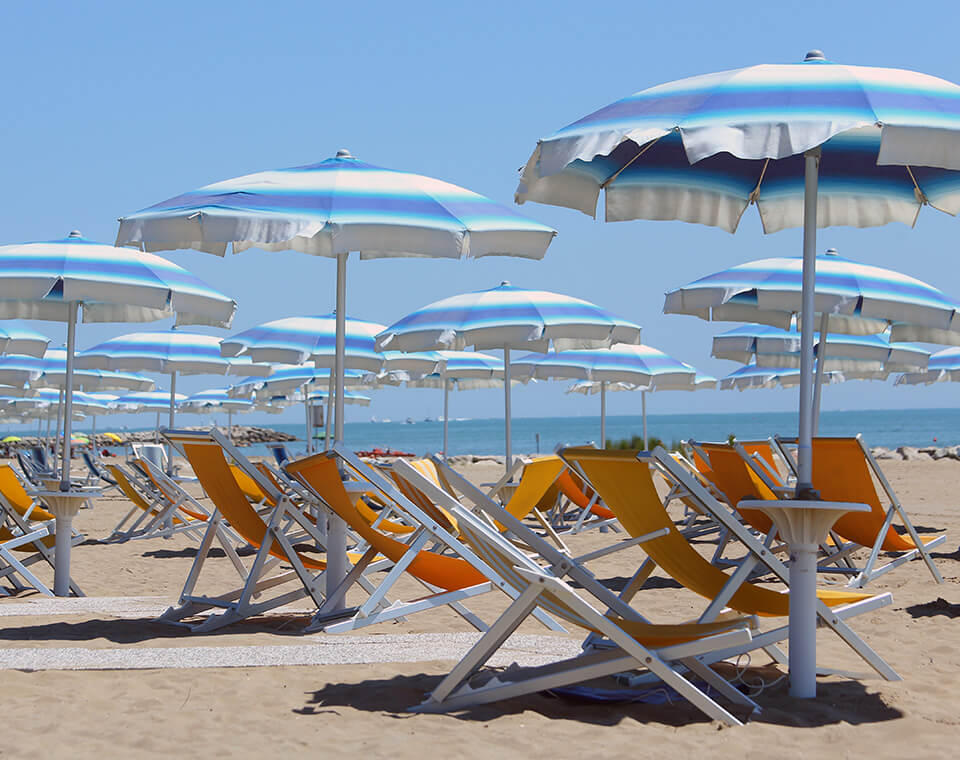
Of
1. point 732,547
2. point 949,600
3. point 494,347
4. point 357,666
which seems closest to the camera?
point 357,666

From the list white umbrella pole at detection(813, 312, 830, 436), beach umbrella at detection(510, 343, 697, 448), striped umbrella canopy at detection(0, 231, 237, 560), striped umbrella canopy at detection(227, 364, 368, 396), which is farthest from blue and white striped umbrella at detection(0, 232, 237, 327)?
striped umbrella canopy at detection(227, 364, 368, 396)

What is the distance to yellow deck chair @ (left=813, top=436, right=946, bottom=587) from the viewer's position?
5465mm

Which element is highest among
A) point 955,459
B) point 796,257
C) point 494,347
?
point 796,257

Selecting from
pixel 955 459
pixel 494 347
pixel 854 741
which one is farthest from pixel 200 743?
pixel 955 459

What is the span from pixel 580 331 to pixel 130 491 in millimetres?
4385

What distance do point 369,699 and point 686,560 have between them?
1.16 metres

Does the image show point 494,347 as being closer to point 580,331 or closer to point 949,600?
point 580,331

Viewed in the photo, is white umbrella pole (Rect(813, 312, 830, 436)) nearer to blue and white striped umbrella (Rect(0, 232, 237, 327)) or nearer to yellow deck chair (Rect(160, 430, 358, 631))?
yellow deck chair (Rect(160, 430, 358, 631))

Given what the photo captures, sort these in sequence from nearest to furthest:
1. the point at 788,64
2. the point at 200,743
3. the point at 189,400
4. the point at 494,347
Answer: the point at 200,743 → the point at 788,64 → the point at 494,347 → the point at 189,400

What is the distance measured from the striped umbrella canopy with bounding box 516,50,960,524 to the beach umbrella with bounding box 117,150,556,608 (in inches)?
24.6

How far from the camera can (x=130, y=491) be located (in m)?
9.95

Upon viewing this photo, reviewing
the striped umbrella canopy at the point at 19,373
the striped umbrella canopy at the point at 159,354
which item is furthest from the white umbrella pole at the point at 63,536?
the striped umbrella canopy at the point at 19,373

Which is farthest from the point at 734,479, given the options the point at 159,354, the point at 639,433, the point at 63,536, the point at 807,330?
the point at 639,433

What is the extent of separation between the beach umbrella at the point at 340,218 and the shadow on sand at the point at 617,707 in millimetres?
1343
